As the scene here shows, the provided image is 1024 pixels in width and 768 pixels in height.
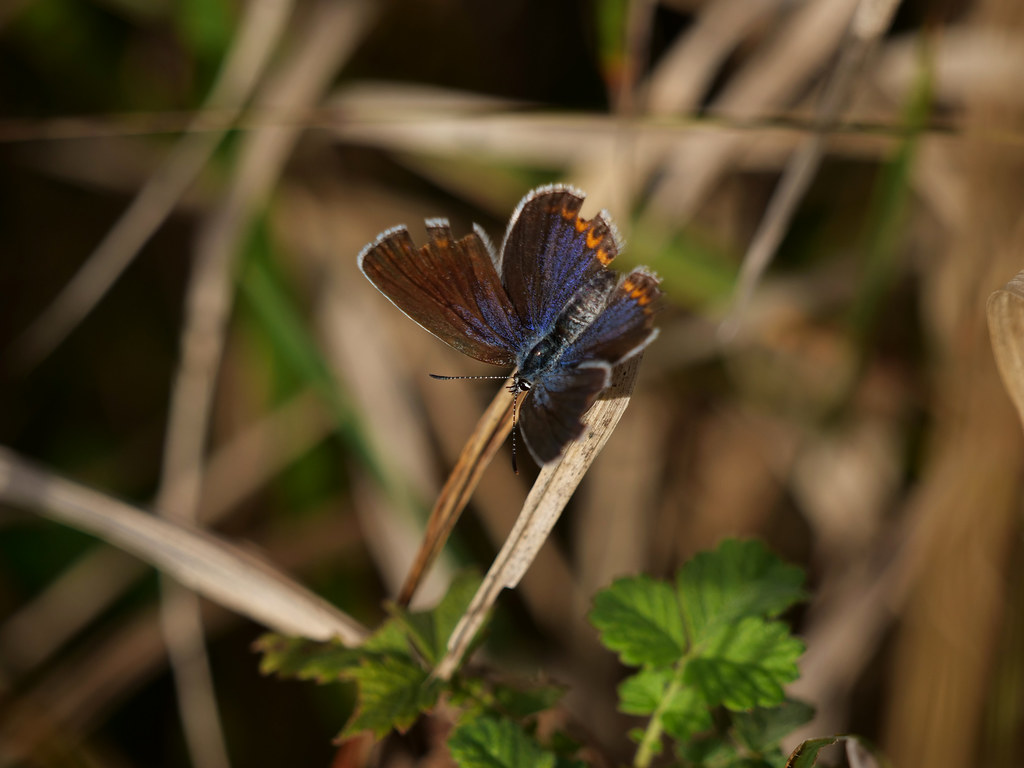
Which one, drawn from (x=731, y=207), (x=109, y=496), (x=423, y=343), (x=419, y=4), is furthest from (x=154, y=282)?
(x=731, y=207)

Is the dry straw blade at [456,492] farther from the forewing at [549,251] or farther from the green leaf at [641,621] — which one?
the forewing at [549,251]

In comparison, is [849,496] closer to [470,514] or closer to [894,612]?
[894,612]

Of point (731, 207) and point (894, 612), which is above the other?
point (731, 207)

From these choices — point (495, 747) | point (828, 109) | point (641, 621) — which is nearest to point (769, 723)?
point (641, 621)

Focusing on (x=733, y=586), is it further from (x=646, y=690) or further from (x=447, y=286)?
(x=447, y=286)

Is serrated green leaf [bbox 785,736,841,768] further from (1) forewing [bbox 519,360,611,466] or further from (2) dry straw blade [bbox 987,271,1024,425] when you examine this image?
(2) dry straw blade [bbox 987,271,1024,425]

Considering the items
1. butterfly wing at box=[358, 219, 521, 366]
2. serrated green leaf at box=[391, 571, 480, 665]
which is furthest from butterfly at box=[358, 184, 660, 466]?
serrated green leaf at box=[391, 571, 480, 665]

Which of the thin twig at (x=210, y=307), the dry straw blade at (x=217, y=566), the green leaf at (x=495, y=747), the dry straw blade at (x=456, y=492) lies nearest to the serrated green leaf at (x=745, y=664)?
the green leaf at (x=495, y=747)
